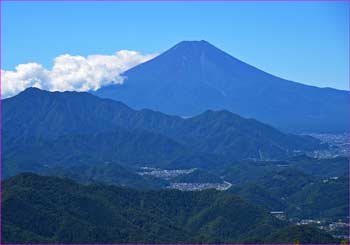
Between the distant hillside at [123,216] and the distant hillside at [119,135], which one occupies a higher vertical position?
the distant hillside at [119,135]

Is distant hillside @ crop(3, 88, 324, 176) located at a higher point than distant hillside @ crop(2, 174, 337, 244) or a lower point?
higher

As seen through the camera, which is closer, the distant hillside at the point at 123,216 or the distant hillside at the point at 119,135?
the distant hillside at the point at 123,216

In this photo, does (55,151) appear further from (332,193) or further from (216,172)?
(332,193)

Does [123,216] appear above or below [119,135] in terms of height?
below

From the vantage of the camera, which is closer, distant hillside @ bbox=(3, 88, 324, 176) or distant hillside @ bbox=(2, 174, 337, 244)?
distant hillside @ bbox=(2, 174, 337, 244)

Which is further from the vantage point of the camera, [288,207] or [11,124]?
[11,124]

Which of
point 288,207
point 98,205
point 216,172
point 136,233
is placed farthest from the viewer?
point 216,172

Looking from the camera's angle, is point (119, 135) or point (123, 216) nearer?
point (123, 216)

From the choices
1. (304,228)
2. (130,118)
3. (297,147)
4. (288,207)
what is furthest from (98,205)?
(130,118)
